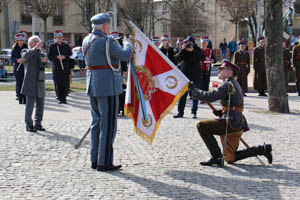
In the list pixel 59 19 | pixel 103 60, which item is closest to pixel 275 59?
pixel 103 60

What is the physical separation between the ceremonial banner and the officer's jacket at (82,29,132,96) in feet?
1.58

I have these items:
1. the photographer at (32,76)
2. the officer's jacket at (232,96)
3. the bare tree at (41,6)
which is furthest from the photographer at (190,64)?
the bare tree at (41,6)

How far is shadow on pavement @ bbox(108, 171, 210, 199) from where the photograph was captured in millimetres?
5188

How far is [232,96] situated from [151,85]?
46.9 inches

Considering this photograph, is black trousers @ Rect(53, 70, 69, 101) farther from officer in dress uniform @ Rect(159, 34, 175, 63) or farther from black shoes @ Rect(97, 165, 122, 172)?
black shoes @ Rect(97, 165, 122, 172)

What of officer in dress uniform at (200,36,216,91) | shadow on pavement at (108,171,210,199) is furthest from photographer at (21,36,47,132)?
officer in dress uniform at (200,36,216,91)

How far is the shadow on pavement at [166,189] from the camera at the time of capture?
519 cm

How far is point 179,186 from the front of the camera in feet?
18.3

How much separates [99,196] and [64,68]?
8.89 m

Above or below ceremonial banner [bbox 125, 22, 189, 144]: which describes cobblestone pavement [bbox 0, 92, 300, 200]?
below

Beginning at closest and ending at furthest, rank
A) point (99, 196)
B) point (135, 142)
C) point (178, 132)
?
point (99, 196), point (135, 142), point (178, 132)

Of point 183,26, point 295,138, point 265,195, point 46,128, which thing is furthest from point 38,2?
point 265,195

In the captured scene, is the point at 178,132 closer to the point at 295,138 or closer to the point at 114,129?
the point at 295,138

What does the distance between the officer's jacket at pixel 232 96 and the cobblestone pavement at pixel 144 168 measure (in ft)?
2.22
